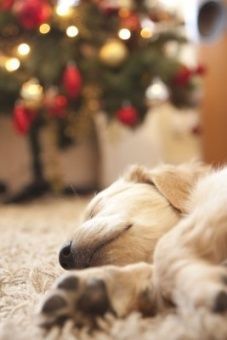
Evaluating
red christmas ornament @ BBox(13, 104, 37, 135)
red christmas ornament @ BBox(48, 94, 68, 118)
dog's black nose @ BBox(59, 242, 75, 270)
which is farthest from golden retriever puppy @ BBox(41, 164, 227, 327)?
red christmas ornament @ BBox(48, 94, 68, 118)

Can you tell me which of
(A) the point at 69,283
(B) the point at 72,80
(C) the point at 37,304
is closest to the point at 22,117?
(B) the point at 72,80

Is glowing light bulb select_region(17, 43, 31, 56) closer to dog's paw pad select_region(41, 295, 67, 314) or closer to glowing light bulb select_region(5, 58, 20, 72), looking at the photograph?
glowing light bulb select_region(5, 58, 20, 72)

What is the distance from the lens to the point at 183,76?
297cm

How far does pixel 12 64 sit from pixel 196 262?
2.11m

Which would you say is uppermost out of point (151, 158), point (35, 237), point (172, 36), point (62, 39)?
point (62, 39)

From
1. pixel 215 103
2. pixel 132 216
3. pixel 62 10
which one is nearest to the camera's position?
pixel 132 216

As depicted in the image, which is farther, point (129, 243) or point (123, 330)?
point (129, 243)

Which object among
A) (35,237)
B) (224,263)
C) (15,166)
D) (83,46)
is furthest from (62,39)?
(224,263)

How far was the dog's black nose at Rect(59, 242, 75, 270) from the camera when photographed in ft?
3.69

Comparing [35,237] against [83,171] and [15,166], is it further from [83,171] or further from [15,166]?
[83,171]

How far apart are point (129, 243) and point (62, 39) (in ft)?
6.03

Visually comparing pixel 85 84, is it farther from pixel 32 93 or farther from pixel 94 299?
pixel 94 299

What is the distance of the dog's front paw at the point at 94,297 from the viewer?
0.80 metres

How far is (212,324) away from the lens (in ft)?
2.32
